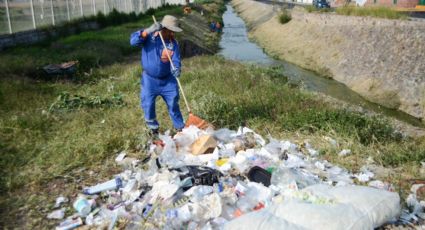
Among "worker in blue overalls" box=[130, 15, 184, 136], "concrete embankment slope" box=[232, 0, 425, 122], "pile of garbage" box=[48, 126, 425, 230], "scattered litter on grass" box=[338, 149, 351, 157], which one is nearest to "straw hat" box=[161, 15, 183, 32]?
"worker in blue overalls" box=[130, 15, 184, 136]

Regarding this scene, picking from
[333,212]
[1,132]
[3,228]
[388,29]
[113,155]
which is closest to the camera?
[333,212]

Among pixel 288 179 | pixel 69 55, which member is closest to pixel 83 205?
pixel 288 179

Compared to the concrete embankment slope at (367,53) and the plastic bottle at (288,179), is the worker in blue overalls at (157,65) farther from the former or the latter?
the concrete embankment slope at (367,53)

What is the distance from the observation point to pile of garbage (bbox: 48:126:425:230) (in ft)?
10.9

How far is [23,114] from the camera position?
21.3ft

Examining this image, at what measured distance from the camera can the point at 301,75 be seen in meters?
16.6

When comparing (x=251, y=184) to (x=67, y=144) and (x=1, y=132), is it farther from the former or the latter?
(x=1, y=132)

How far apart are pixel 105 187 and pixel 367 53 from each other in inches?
573

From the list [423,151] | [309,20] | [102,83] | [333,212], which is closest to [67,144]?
[333,212]

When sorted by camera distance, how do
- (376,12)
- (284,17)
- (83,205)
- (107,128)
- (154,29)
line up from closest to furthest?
(83,205) < (154,29) < (107,128) < (376,12) < (284,17)

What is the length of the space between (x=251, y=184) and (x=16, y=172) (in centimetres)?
277

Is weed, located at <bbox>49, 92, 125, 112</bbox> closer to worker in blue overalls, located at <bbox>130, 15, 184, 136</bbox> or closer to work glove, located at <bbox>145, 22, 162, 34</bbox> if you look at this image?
worker in blue overalls, located at <bbox>130, 15, 184, 136</bbox>

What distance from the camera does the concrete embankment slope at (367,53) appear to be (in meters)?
12.9

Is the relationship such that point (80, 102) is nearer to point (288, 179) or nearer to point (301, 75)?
point (288, 179)
